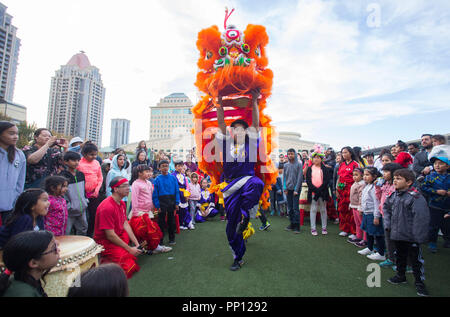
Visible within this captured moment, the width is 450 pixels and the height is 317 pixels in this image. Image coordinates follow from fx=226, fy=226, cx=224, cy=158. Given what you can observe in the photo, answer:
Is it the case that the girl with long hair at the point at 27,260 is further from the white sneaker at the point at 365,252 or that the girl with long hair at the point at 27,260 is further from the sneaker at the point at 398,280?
the white sneaker at the point at 365,252

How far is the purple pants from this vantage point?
112 inches

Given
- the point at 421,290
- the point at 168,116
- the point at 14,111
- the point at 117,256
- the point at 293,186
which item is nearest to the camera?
the point at 421,290

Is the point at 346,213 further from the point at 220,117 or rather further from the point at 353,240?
the point at 220,117

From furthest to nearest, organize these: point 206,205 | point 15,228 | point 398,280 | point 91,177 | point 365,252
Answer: point 206,205, point 91,177, point 365,252, point 398,280, point 15,228

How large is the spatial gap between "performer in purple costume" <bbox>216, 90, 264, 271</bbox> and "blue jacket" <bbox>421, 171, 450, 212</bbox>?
101 inches

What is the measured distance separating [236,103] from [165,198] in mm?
2062

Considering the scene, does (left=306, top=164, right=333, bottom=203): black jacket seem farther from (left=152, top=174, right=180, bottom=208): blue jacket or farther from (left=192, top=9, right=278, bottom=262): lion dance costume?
(left=152, top=174, right=180, bottom=208): blue jacket

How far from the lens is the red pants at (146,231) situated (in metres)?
3.48

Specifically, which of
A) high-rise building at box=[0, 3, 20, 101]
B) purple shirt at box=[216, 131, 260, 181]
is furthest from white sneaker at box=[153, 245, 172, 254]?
high-rise building at box=[0, 3, 20, 101]

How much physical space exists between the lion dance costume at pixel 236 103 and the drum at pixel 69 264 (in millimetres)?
1557

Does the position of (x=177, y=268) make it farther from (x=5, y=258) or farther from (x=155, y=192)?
(x=5, y=258)

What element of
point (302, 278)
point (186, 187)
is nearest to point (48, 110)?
point (186, 187)

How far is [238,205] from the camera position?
2895 mm

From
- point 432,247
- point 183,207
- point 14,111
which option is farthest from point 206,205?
point 14,111
